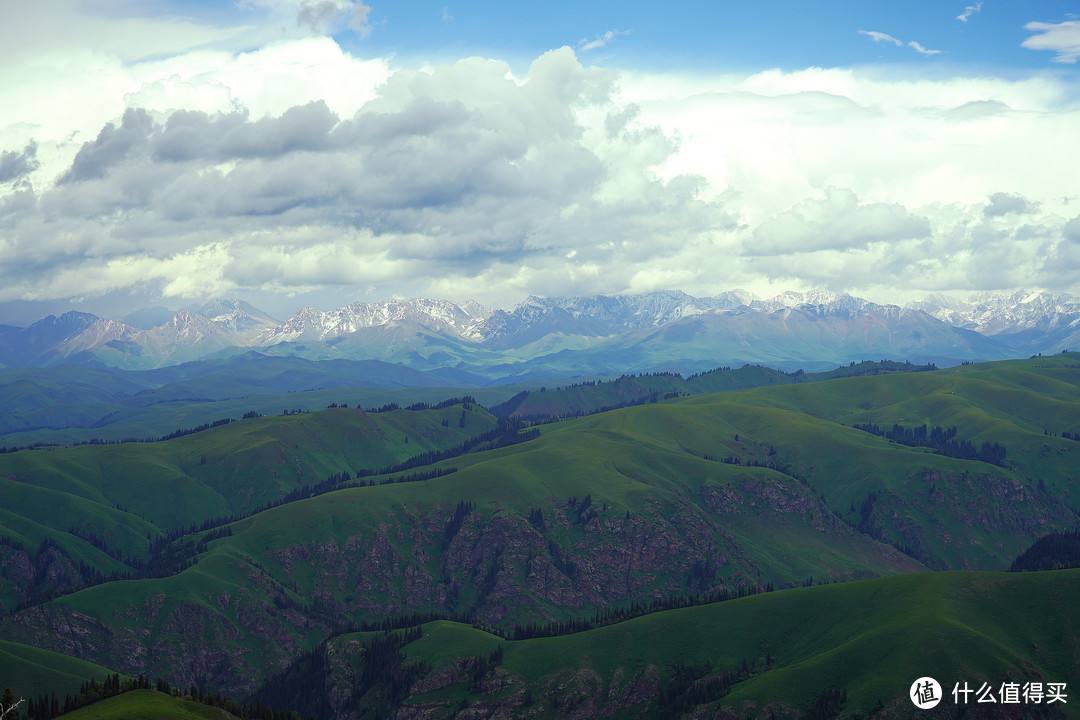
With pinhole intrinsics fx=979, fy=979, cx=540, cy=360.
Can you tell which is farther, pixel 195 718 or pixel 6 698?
pixel 195 718

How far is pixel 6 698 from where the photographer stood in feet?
383

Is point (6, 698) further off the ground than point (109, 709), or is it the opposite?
point (6, 698)

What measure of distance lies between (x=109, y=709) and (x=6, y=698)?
88277 mm

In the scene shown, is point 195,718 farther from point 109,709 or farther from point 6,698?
point 6,698

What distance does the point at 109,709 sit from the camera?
7736 inches

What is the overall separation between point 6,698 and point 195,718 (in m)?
87.5

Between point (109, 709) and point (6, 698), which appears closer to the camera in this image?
point (6, 698)

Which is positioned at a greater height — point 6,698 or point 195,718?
point 6,698

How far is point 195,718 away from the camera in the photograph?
19775cm

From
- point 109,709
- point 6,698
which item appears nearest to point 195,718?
point 109,709

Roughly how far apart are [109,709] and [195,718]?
55.9 ft
